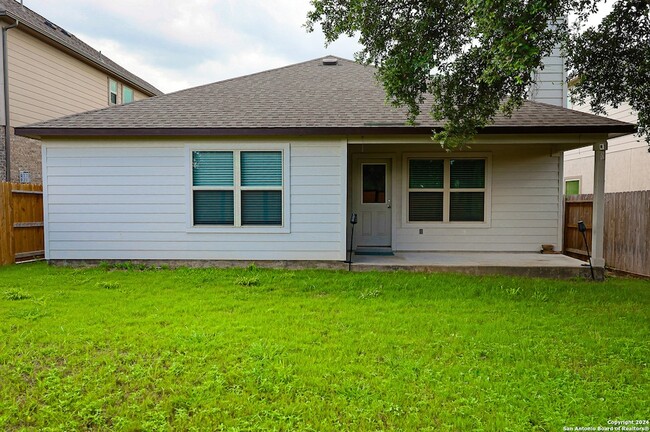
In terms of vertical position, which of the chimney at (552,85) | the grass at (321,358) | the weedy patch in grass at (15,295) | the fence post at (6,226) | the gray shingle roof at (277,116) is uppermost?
the chimney at (552,85)

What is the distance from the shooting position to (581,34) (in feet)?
19.4

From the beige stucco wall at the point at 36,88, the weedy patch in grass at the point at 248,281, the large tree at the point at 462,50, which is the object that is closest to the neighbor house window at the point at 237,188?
the weedy patch in grass at the point at 248,281

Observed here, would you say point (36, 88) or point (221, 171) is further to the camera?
point (36, 88)

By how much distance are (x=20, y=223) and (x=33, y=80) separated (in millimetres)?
5533

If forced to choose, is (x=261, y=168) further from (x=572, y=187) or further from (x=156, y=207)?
(x=572, y=187)

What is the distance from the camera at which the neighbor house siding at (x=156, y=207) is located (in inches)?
286

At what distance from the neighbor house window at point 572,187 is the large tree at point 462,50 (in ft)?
29.5

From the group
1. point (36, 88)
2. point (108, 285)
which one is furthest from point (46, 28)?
point (108, 285)

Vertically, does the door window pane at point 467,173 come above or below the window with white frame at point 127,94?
below

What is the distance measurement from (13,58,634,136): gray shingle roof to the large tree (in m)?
0.99

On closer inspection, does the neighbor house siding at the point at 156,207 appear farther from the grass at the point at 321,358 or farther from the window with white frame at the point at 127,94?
the window with white frame at the point at 127,94

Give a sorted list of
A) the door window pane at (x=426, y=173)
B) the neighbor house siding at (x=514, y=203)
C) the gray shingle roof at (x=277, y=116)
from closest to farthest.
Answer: the gray shingle roof at (x=277, y=116)
the neighbor house siding at (x=514, y=203)
the door window pane at (x=426, y=173)

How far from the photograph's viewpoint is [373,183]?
28.8ft

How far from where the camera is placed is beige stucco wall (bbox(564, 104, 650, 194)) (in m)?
11.3
